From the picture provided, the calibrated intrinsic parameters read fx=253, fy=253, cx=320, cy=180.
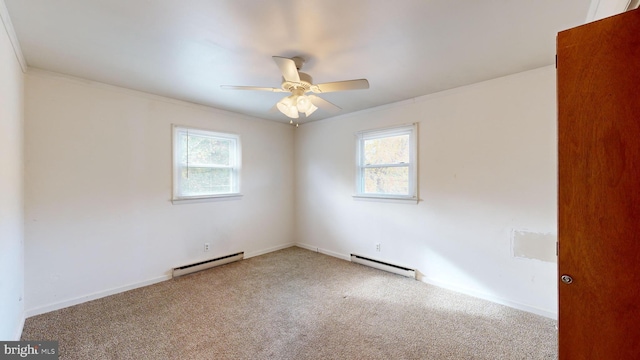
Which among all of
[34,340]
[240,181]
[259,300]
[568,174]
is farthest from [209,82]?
[568,174]

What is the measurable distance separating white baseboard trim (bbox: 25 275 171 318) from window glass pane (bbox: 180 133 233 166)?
156 centimetres

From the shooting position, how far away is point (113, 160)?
2.90 meters

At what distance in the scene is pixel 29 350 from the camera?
1859 mm

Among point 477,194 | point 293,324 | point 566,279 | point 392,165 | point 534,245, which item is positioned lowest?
point 293,324

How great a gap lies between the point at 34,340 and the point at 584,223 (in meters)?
3.73

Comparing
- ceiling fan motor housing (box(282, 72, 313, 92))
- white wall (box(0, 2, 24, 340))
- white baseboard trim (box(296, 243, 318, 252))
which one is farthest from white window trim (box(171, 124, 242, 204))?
ceiling fan motor housing (box(282, 72, 313, 92))

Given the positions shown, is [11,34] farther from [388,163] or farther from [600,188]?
[388,163]

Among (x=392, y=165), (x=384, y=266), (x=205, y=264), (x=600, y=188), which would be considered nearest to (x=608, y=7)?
(x=600, y=188)

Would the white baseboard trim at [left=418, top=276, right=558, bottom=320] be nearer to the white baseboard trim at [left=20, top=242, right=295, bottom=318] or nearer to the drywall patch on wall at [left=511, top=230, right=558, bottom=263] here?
the drywall patch on wall at [left=511, top=230, right=558, bottom=263]

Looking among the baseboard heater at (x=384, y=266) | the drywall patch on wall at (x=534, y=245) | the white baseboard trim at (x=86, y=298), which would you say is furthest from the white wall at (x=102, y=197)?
the drywall patch on wall at (x=534, y=245)

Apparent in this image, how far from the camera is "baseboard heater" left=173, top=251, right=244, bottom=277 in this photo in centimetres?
338

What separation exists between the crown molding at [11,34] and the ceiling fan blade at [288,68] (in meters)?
1.65

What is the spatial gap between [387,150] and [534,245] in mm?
1973

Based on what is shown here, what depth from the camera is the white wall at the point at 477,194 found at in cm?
248
